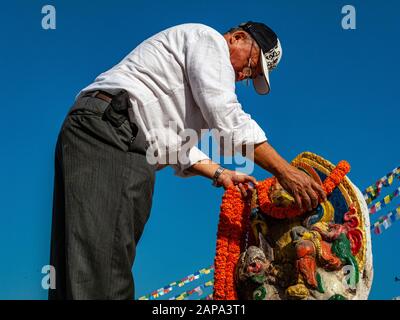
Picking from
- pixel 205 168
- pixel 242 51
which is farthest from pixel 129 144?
pixel 205 168

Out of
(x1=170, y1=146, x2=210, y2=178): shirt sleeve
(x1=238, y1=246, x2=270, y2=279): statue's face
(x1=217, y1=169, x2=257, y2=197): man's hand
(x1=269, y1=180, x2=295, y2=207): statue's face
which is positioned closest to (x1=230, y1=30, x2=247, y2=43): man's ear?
(x1=170, y1=146, x2=210, y2=178): shirt sleeve

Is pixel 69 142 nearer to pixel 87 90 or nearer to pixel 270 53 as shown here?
pixel 87 90

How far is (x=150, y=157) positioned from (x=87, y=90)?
0.39 metres

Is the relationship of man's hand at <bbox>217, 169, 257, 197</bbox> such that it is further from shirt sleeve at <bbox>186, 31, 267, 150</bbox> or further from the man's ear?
shirt sleeve at <bbox>186, 31, 267, 150</bbox>

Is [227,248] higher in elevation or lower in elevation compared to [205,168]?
lower

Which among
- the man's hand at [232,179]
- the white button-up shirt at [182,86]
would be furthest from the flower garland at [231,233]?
the white button-up shirt at [182,86]

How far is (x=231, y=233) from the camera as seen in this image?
5.32 metres

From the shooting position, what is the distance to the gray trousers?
→ 6.66 feet

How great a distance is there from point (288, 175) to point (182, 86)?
1.95ft

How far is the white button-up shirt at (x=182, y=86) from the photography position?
2287mm

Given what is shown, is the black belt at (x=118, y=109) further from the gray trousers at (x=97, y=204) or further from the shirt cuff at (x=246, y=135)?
the shirt cuff at (x=246, y=135)

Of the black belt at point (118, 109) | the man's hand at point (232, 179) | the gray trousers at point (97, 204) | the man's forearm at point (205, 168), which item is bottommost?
the gray trousers at point (97, 204)

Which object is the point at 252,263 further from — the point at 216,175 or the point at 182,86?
the point at 182,86

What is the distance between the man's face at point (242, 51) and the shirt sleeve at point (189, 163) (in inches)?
22.5
